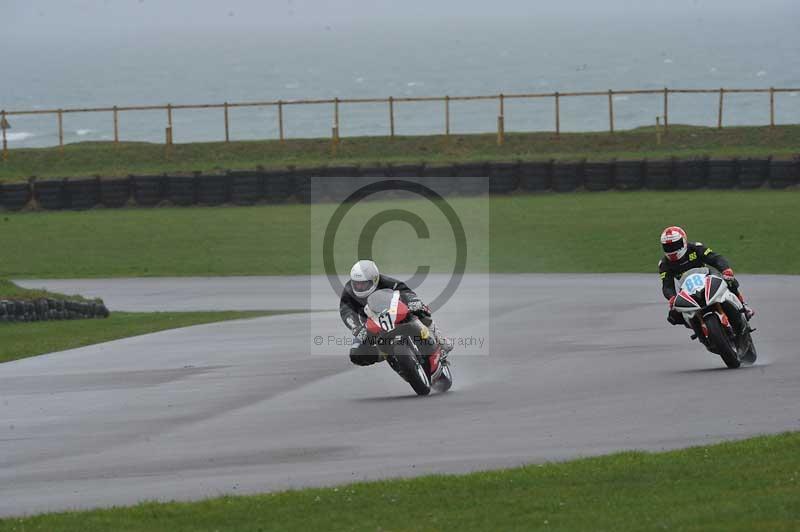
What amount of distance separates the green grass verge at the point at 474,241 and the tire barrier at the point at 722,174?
1.70 ft

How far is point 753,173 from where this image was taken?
123ft

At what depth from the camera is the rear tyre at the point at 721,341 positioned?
564 inches

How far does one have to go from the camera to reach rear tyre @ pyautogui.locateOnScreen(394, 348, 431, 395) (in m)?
13.5

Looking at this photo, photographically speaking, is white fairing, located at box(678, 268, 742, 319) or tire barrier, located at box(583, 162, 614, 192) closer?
white fairing, located at box(678, 268, 742, 319)

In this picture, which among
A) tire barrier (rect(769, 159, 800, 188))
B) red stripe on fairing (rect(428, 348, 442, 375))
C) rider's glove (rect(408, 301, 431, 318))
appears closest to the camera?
rider's glove (rect(408, 301, 431, 318))

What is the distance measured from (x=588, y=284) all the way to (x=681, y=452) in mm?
15337

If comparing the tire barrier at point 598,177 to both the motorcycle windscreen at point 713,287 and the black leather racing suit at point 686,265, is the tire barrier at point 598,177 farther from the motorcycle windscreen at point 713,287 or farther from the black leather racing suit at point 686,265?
the motorcycle windscreen at point 713,287

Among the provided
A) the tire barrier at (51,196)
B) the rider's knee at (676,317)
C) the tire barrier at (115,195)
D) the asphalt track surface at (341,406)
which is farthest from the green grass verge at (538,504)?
the tire barrier at (51,196)

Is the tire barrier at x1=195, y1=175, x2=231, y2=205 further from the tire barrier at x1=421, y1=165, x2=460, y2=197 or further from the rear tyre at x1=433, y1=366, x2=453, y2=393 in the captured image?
the rear tyre at x1=433, y1=366, x2=453, y2=393

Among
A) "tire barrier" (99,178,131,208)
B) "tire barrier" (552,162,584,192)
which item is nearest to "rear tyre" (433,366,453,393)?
"tire barrier" (552,162,584,192)

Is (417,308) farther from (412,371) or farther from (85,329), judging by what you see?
(85,329)

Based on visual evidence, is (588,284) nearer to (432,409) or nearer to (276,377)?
(276,377)

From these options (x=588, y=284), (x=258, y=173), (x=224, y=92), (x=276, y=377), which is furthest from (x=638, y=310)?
(x=224, y=92)

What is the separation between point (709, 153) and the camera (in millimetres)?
43594
